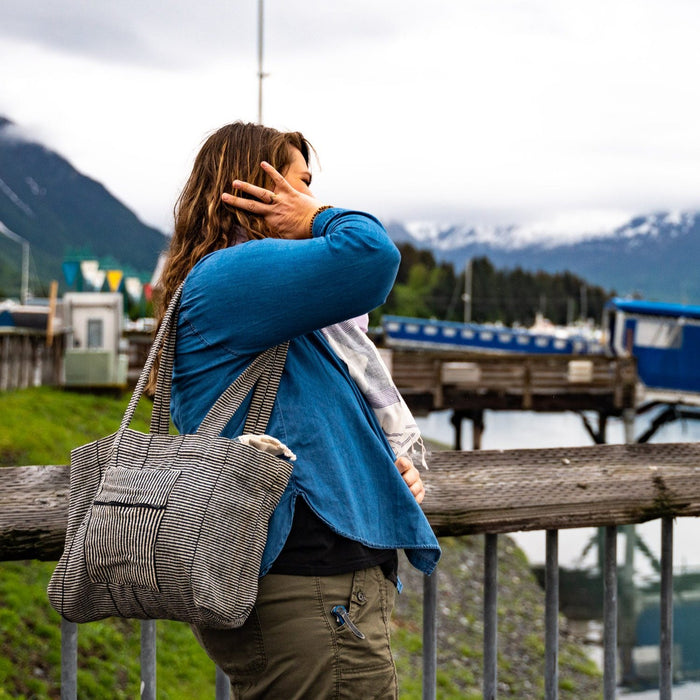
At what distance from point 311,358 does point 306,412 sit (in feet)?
0.37

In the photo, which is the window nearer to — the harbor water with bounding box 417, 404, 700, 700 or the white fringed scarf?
the harbor water with bounding box 417, 404, 700, 700

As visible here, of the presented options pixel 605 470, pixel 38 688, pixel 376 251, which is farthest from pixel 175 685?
pixel 376 251

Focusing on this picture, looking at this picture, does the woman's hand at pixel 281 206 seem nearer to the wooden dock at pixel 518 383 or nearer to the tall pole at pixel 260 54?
the tall pole at pixel 260 54

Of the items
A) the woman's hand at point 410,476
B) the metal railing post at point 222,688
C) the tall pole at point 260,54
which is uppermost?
the tall pole at point 260,54

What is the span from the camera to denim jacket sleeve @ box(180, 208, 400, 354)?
1560mm

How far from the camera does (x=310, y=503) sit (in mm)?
1562

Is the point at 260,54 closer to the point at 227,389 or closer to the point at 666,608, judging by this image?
the point at 666,608

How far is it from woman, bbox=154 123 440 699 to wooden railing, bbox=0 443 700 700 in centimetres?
35

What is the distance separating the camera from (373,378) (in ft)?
5.72

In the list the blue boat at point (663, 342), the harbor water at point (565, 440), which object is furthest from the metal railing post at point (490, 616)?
the blue boat at point (663, 342)

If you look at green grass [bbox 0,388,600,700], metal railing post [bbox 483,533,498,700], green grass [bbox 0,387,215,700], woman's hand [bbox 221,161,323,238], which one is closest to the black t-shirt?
woman's hand [bbox 221,161,323,238]

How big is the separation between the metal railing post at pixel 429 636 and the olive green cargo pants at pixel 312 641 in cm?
42

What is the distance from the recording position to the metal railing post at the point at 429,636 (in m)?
2.04

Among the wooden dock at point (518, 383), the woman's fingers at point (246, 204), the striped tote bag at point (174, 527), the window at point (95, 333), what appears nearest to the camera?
the striped tote bag at point (174, 527)
